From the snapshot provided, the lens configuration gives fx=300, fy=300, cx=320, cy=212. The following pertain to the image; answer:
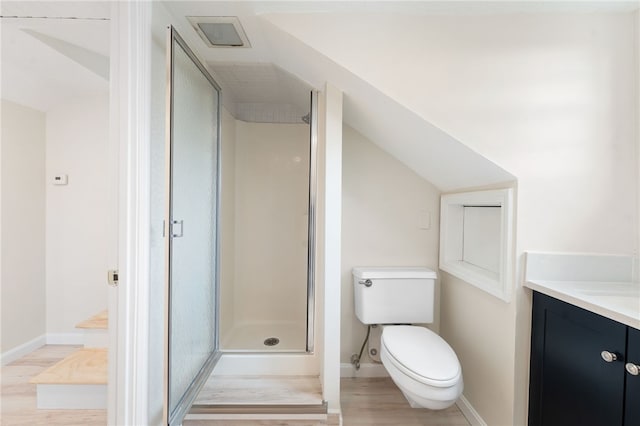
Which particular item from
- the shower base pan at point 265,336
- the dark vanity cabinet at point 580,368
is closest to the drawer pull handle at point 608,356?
the dark vanity cabinet at point 580,368

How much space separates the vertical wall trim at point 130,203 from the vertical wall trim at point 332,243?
2.84 feet

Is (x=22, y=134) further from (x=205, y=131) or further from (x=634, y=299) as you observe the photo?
(x=634, y=299)

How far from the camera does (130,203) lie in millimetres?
1217

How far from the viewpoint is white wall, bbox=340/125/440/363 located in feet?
7.03

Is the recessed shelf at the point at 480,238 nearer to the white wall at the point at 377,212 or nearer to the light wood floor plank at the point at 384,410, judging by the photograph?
the white wall at the point at 377,212

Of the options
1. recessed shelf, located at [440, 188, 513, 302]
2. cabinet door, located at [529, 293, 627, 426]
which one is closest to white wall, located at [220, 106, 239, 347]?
recessed shelf, located at [440, 188, 513, 302]

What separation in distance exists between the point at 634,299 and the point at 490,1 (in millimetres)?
1351

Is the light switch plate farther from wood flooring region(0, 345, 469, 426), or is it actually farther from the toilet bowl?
the toilet bowl

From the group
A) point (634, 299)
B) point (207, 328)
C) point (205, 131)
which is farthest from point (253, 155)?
point (634, 299)

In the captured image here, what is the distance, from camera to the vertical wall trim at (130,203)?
119cm

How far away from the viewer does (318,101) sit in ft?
6.52

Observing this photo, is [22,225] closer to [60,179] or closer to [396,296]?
[60,179]

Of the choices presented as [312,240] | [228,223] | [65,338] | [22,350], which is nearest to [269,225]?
[228,223]

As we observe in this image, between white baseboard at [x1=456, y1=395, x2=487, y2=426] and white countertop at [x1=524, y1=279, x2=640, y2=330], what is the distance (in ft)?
2.75
